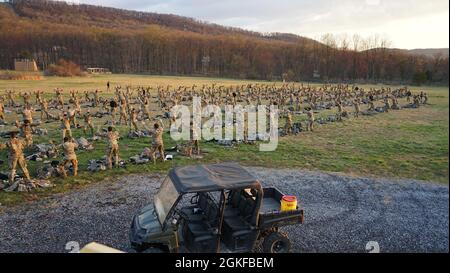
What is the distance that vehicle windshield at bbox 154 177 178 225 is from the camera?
796 cm

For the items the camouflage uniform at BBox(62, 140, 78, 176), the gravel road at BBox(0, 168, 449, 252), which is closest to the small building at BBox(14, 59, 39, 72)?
the camouflage uniform at BBox(62, 140, 78, 176)

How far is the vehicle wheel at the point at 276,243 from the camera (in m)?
8.69

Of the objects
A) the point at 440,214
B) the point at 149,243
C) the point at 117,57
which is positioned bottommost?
the point at 440,214

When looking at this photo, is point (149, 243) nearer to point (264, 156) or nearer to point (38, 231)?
point (38, 231)

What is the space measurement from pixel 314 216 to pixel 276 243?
3.20 m

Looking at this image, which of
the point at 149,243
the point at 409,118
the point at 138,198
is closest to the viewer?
the point at 149,243

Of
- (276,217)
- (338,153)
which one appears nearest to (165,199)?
(276,217)

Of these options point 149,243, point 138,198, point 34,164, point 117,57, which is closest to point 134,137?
point 34,164

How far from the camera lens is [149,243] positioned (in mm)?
7703

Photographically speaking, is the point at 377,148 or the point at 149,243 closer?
the point at 149,243

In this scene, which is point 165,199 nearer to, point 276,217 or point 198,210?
point 198,210

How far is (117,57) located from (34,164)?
3068 inches

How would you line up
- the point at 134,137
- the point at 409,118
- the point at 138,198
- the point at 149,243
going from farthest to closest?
the point at 409,118 → the point at 134,137 → the point at 138,198 → the point at 149,243

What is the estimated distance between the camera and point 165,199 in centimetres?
834
